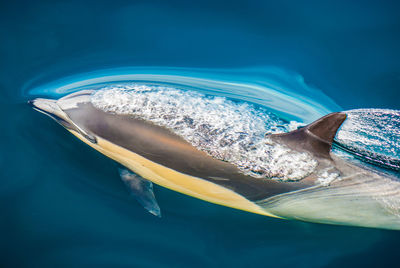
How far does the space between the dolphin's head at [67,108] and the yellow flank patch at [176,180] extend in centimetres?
20

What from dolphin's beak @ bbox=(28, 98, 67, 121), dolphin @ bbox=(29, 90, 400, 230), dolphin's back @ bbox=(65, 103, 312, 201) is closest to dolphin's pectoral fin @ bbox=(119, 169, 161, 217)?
dolphin @ bbox=(29, 90, 400, 230)

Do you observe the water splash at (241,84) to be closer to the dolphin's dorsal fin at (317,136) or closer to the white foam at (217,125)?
the white foam at (217,125)

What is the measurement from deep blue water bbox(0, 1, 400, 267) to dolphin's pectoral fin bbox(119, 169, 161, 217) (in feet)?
0.40

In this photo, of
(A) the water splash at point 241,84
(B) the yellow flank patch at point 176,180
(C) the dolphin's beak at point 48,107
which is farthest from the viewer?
(A) the water splash at point 241,84

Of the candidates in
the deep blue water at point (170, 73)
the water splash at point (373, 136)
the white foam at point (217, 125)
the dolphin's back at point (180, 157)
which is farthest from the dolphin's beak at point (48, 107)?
the water splash at point (373, 136)

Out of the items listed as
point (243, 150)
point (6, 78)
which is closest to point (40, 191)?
point (6, 78)

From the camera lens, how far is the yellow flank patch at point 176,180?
3049 millimetres

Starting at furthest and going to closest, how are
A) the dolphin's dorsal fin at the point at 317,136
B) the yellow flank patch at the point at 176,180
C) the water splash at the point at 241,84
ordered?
the water splash at the point at 241,84
the yellow flank patch at the point at 176,180
the dolphin's dorsal fin at the point at 317,136

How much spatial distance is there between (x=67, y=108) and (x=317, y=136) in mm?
2673

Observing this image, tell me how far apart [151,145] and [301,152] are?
144 centimetres

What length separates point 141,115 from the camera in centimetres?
316

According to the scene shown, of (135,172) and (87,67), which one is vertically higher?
(87,67)

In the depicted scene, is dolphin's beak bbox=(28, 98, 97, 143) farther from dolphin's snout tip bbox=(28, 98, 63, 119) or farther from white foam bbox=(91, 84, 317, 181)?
white foam bbox=(91, 84, 317, 181)

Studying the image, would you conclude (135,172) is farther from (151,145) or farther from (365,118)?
(365,118)
